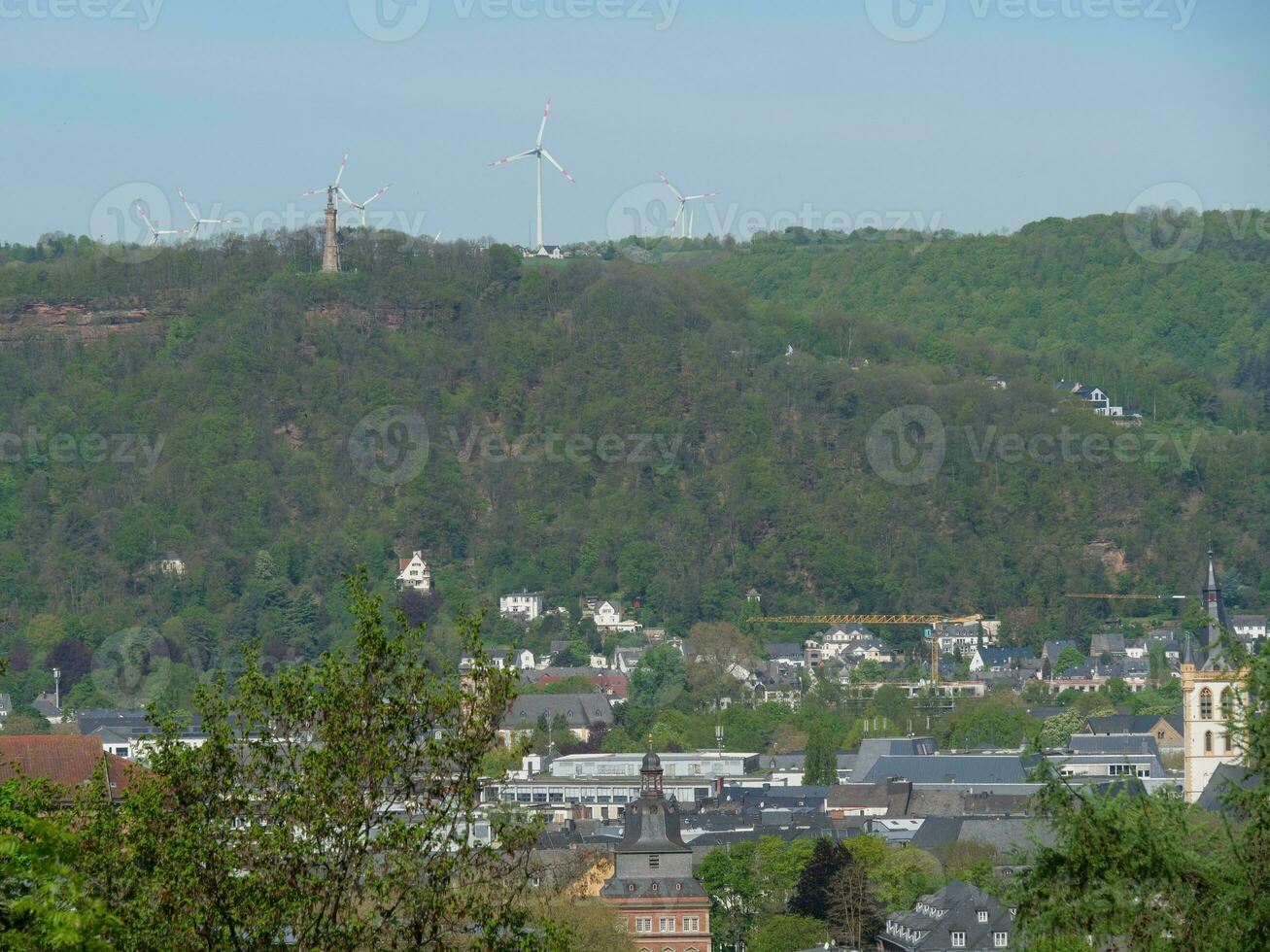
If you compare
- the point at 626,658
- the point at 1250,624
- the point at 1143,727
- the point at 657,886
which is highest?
the point at 657,886

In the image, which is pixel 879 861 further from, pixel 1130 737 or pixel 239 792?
pixel 239 792

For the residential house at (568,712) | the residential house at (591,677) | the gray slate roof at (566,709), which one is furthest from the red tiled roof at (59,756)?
the residential house at (591,677)

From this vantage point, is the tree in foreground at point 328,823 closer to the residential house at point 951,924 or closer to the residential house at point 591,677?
the residential house at point 951,924

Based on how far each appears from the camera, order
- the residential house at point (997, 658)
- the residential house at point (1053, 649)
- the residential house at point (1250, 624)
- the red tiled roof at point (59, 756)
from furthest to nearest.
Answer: the residential house at point (1053, 649)
the residential house at point (997, 658)
the residential house at point (1250, 624)
the red tiled roof at point (59, 756)

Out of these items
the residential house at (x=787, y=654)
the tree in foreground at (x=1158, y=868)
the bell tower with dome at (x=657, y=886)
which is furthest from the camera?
the residential house at (x=787, y=654)

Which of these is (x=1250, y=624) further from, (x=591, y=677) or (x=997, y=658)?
(x=591, y=677)

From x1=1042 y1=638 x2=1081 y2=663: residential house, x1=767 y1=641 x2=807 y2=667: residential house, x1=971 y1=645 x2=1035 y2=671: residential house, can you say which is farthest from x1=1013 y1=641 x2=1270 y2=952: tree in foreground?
x1=1042 y1=638 x2=1081 y2=663: residential house

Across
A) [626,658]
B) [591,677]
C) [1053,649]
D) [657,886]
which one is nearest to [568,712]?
[591,677]
